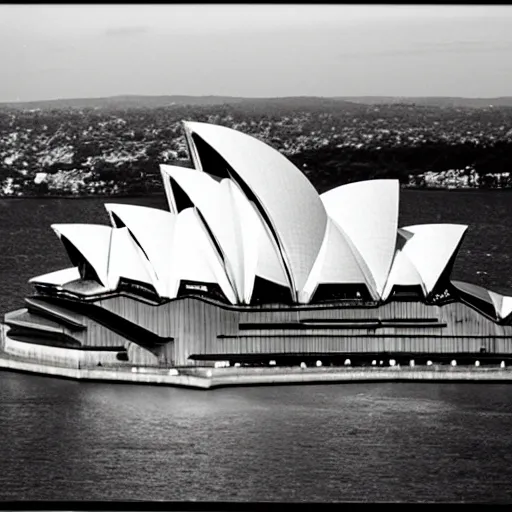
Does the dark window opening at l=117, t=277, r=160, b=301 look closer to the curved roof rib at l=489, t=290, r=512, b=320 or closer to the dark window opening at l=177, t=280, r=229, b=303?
the dark window opening at l=177, t=280, r=229, b=303

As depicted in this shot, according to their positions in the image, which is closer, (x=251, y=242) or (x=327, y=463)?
(x=327, y=463)

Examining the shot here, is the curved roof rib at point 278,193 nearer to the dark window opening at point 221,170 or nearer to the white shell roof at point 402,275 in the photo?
the dark window opening at point 221,170

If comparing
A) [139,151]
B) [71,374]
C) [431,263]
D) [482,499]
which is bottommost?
[482,499]

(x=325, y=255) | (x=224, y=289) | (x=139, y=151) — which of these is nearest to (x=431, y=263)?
(x=325, y=255)

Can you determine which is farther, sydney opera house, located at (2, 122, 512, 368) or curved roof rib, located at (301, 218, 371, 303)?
curved roof rib, located at (301, 218, 371, 303)

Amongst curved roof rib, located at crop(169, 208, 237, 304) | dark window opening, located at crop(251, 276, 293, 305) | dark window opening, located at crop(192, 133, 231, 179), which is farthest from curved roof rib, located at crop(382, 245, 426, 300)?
dark window opening, located at crop(192, 133, 231, 179)

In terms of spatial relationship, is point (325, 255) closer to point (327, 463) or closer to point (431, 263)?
point (431, 263)
